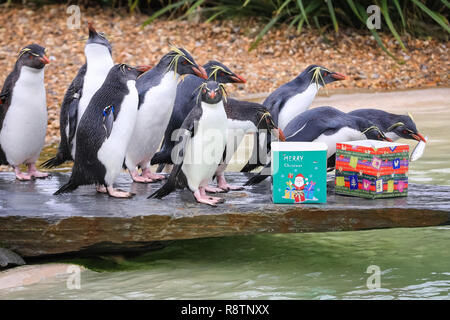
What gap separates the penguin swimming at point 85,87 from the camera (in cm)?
423

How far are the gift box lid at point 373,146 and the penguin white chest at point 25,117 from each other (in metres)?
1.68

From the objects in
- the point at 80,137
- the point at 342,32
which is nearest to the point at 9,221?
the point at 80,137

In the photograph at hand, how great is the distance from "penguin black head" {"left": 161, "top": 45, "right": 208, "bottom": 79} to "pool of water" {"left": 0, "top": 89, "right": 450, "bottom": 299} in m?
0.97

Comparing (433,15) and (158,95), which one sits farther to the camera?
(433,15)

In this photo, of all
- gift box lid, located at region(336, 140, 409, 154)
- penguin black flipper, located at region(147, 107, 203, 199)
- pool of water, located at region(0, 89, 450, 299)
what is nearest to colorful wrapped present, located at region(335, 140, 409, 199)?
gift box lid, located at region(336, 140, 409, 154)

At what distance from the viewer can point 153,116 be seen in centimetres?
408

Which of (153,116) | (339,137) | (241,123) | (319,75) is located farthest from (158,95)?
(319,75)

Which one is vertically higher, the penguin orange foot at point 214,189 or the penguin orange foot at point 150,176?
the penguin orange foot at point 150,176

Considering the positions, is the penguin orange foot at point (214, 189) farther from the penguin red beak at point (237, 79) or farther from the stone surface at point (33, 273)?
the stone surface at point (33, 273)

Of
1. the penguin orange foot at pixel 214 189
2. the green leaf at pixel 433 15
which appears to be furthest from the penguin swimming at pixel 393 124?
the green leaf at pixel 433 15

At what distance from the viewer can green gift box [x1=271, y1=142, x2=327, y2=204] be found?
12.1 feet

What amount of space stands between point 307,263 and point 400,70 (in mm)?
6798

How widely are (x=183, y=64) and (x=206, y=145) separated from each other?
55 centimetres

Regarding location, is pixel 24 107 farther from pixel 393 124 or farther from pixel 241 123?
pixel 393 124
